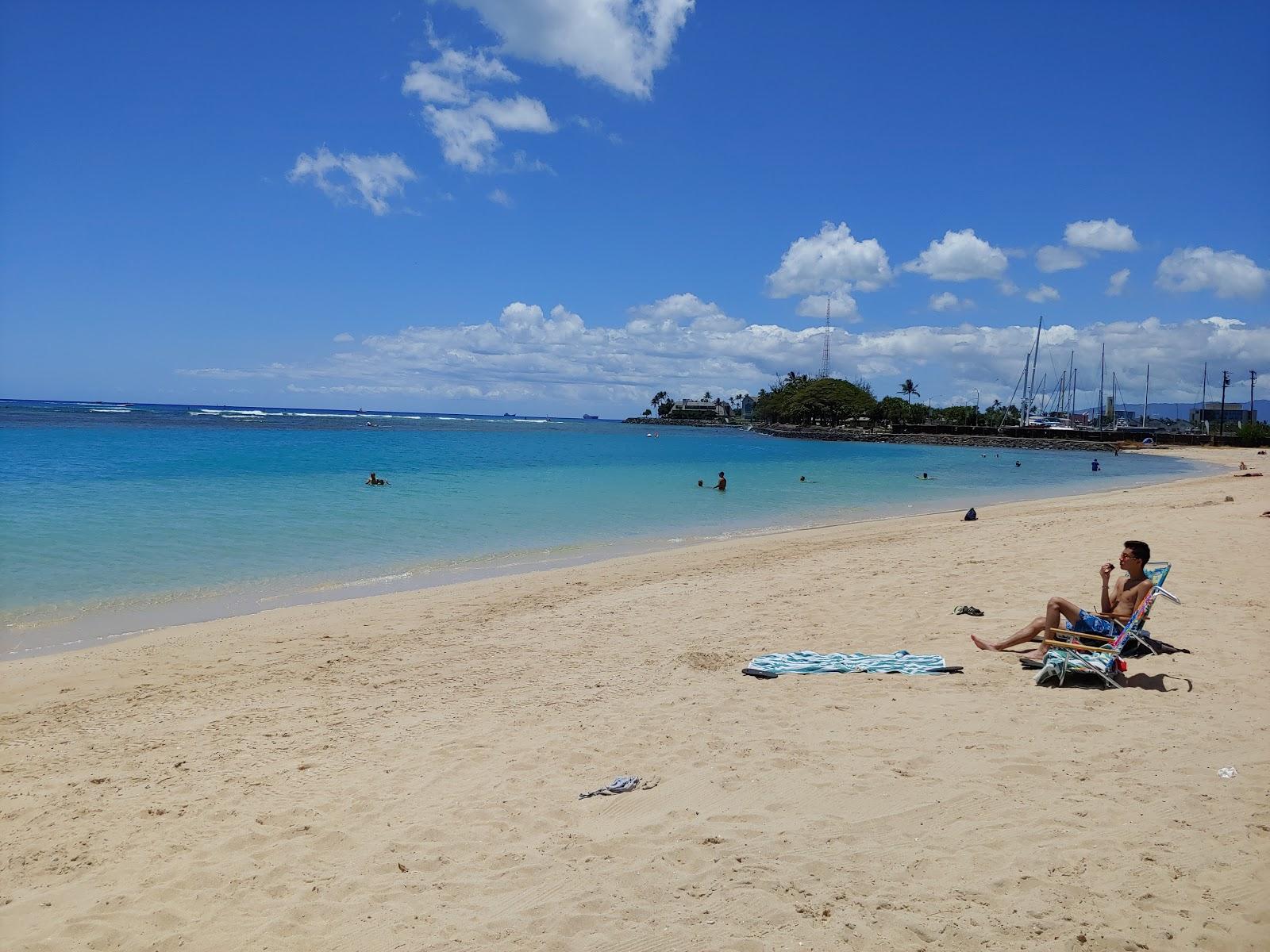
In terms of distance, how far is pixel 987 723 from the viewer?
560 centimetres

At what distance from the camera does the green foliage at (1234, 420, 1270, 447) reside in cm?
7875

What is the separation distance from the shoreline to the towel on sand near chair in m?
7.05

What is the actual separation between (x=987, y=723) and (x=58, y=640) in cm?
1049

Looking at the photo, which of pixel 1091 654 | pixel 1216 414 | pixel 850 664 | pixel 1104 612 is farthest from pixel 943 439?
pixel 850 664

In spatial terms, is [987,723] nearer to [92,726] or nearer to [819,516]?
[92,726]

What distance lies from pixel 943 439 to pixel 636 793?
112 m

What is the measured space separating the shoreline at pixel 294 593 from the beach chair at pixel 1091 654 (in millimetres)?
9110

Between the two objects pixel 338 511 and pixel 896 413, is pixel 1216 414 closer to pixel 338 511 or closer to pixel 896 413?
pixel 896 413

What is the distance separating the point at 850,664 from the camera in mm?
7090

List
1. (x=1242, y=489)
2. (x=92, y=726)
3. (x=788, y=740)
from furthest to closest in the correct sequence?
(x=1242, y=489)
(x=92, y=726)
(x=788, y=740)

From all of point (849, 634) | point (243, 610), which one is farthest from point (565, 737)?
point (243, 610)

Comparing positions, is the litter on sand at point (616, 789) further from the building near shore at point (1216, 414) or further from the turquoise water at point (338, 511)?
the building near shore at point (1216, 414)

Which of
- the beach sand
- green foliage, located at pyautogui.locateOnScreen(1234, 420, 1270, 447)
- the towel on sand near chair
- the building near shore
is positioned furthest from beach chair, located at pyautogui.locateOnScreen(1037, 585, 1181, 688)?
the building near shore

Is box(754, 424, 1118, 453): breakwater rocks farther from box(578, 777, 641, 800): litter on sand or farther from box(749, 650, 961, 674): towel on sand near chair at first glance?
box(578, 777, 641, 800): litter on sand
